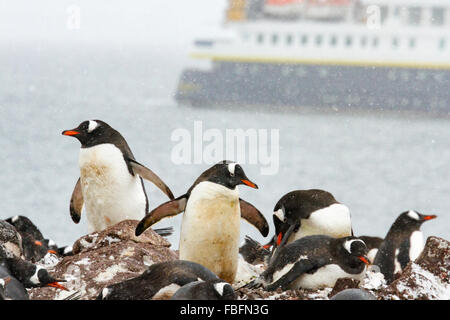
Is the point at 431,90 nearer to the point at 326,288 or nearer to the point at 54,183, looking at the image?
the point at 54,183

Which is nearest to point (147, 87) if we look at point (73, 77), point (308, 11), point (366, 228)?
point (73, 77)

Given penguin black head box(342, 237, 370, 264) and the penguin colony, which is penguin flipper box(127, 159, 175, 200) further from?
penguin black head box(342, 237, 370, 264)

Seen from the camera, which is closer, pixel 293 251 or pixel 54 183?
pixel 293 251

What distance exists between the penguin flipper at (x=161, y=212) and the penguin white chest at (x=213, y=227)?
8 centimetres

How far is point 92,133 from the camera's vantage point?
4703mm

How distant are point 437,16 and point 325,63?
1085 cm

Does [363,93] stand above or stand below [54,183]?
above

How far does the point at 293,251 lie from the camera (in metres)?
3.60

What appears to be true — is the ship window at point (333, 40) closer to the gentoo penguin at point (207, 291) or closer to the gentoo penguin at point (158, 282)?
the gentoo penguin at point (158, 282)

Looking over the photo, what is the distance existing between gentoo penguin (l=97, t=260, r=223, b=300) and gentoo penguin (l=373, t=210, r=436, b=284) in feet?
6.29

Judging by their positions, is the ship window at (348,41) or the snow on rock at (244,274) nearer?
Result: the snow on rock at (244,274)

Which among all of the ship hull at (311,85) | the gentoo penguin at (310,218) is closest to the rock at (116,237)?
the gentoo penguin at (310,218)

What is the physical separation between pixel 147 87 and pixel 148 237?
79.7 meters

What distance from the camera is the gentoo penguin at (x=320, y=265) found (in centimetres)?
347
